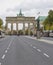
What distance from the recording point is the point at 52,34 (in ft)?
378

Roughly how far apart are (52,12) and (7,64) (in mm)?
114957

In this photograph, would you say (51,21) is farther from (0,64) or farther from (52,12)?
Answer: (0,64)

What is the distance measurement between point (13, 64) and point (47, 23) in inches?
4769

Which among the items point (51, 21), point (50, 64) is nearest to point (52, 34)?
point (51, 21)

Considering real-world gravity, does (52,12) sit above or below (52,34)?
above

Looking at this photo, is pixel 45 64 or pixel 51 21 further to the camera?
pixel 51 21

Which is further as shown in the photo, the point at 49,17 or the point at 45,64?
the point at 49,17

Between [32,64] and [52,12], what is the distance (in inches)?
4523

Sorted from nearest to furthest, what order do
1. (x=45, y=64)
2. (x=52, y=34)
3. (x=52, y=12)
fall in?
(x=45, y=64), (x=52, y=34), (x=52, y=12)

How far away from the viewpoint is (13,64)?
50.6 feet

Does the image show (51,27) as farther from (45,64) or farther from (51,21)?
(45,64)

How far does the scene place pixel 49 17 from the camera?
130 meters

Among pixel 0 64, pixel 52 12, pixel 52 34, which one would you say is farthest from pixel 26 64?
pixel 52 12

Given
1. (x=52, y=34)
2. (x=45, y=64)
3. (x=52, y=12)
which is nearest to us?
(x=45, y=64)
